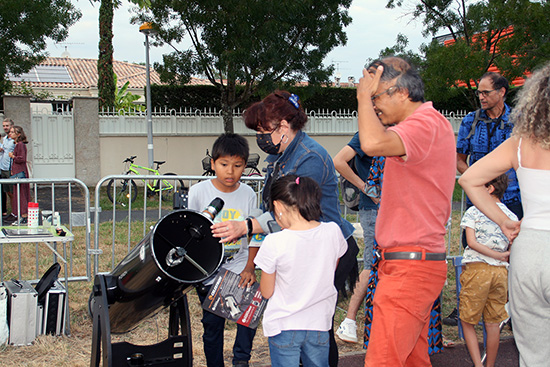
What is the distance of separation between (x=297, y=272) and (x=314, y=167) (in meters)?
0.59

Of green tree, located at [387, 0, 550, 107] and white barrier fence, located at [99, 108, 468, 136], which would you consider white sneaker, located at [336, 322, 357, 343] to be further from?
white barrier fence, located at [99, 108, 468, 136]

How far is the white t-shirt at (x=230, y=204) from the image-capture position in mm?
3443

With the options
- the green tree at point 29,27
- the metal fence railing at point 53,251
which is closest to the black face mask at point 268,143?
the metal fence railing at point 53,251

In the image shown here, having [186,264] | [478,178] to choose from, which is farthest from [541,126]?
[186,264]

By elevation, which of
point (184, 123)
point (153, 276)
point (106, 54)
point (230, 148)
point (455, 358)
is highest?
point (106, 54)

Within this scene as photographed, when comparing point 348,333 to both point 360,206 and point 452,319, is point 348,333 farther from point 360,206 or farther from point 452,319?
point 452,319

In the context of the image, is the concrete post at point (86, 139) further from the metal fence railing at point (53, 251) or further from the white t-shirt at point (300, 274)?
the white t-shirt at point (300, 274)

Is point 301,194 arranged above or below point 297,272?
above

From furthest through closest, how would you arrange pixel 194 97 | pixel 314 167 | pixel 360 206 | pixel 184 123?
1. pixel 194 97
2. pixel 184 123
3. pixel 360 206
4. pixel 314 167

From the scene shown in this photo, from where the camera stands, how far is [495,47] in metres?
13.4

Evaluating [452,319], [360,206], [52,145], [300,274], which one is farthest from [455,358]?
[52,145]

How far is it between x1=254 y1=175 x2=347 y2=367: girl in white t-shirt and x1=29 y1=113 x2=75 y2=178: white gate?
13633 mm

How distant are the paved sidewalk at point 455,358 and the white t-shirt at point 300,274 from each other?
151 cm

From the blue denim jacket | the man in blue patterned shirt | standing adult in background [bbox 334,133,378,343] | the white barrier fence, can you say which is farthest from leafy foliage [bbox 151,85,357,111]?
the blue denim jacket
